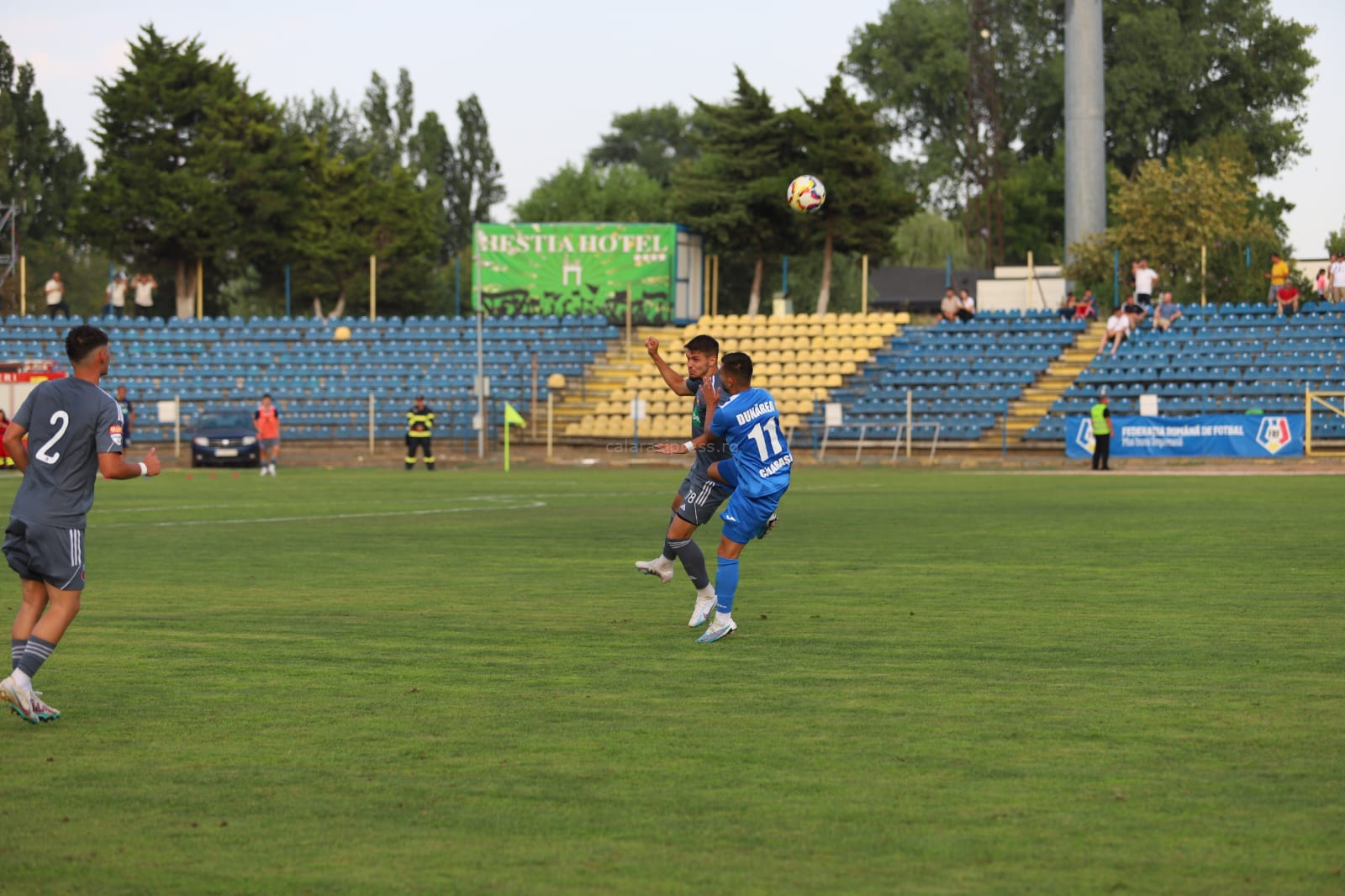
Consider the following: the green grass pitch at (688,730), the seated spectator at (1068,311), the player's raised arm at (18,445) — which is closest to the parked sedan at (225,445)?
the seated spectator at (1068,311)

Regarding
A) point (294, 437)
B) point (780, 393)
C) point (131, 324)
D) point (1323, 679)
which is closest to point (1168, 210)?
point (780, 393)

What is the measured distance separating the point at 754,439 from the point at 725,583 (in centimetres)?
94

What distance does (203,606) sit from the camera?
12.6 meters

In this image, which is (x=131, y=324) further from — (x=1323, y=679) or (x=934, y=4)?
(x=934, y=4)

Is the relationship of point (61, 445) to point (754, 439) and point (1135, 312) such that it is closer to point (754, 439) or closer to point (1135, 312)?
point (754, 439)

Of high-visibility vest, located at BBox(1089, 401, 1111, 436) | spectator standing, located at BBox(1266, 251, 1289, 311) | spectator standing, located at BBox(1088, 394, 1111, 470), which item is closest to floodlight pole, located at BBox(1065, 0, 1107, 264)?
spectator standing, located at BBox(1266, 251, 1289, 311)

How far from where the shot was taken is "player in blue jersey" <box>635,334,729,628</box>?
37.0 ft

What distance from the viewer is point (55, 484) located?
7855 mm

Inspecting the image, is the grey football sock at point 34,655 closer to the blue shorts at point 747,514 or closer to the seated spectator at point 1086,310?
the blue shorts at point 747,514

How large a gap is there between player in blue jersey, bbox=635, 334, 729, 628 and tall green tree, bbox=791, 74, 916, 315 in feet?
150

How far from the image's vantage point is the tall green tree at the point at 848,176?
188 ft

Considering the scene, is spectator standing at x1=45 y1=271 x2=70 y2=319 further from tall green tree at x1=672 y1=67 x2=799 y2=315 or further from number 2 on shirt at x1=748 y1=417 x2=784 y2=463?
number 2 on shirt at x1=748 y1=417 x2=784 y2=463

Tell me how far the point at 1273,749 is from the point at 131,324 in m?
49.1

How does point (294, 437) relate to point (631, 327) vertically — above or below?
below
